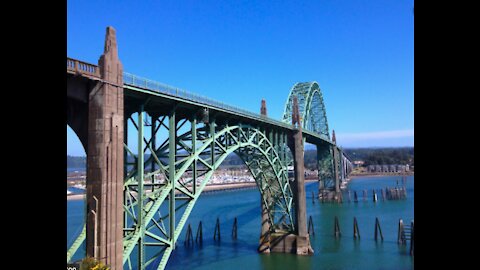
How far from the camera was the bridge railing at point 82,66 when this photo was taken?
14271mm

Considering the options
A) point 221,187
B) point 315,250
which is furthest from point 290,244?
point 221,187

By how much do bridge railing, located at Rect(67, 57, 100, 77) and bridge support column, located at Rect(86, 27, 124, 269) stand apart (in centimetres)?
28

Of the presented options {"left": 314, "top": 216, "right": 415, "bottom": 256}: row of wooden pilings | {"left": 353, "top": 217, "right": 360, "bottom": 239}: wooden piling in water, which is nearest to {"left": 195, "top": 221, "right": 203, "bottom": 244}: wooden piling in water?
{"left": 314, "top": 216, "right": 415, "bottom": 256}: row of wooden pilings

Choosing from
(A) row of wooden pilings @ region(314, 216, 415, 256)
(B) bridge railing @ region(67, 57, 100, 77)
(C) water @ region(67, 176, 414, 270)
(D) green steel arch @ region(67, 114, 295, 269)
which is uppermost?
(B) bridge railing @ region(67, 57, 100, 77)

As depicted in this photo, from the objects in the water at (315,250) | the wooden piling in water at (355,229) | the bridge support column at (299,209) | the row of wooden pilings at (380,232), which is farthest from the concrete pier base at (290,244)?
the row of wooden pilings at (380,232)

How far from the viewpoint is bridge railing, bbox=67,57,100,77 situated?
14.3 meters

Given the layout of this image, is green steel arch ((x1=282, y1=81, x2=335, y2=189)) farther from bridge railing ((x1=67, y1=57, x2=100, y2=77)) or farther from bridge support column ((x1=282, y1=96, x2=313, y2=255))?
bridge railing ((x1=67, y1=57, x2=100, y2=77))

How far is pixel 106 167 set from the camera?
48.8 feet

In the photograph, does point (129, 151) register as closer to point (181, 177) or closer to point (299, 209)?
point (181, 177)

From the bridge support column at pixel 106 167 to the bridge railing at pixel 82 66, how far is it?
0.92 ft

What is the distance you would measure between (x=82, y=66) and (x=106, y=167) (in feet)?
12.6

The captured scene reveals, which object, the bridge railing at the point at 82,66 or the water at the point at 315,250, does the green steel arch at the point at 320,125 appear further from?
the bridge railing at the point at 82,66
